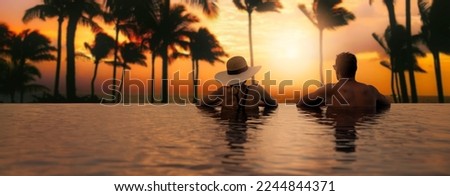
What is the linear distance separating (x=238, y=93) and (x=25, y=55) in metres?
50.9

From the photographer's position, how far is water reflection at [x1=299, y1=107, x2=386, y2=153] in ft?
21.9

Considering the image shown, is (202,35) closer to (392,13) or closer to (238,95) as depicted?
(392,13)

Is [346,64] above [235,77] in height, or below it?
above

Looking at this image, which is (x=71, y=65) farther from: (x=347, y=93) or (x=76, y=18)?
(x=347, y=93)

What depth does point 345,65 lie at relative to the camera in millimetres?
9477

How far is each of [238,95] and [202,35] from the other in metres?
53.0

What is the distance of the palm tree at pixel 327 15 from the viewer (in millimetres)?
51466

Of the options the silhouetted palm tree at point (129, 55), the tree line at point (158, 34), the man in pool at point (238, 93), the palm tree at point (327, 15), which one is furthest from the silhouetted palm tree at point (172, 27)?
the man in pool at point (238, 93)

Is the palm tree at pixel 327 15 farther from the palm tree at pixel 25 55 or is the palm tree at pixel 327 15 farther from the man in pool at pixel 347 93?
the man in pool at pixel 347 93

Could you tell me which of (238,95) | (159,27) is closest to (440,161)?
(238,95)

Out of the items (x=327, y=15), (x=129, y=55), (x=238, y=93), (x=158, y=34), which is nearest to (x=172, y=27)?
(x=158, y=34)

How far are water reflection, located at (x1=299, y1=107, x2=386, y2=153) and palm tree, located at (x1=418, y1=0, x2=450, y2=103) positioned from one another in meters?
34.2

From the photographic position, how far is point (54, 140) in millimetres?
7336

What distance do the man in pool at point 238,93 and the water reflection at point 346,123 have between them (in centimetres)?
131
